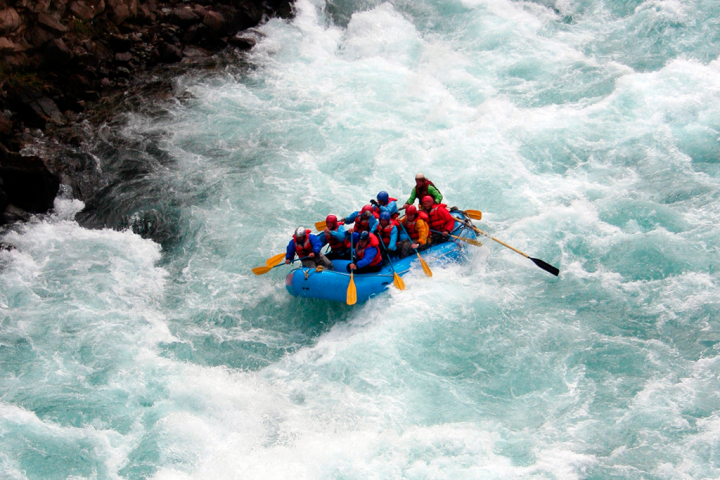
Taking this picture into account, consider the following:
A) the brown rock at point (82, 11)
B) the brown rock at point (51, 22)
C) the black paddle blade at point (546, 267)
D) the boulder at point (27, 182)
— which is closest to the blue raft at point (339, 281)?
the black paddle blade at point (546, 267)

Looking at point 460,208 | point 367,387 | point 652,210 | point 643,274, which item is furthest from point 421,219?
point 652,210

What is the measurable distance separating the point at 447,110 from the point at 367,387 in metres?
6.83

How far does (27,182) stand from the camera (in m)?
10.2

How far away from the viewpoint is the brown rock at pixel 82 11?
12.9 meters

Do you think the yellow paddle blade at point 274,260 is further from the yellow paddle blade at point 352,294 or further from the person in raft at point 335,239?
the yellow paddle blade at point 352,294

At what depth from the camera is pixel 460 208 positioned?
10.4m

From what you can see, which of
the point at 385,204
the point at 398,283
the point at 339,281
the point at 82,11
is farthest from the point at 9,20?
the point at 398,283

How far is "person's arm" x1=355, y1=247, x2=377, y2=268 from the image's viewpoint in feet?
27.2

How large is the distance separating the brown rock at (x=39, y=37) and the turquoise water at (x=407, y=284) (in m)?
2.24

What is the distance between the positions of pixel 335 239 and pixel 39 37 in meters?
7.93

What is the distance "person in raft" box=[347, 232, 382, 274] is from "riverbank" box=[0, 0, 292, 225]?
5.53 meters

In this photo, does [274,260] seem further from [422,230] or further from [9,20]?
[9,20]

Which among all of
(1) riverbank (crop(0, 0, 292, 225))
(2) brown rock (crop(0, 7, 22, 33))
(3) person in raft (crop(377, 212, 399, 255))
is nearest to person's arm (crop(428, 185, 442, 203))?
(3) person in raft (crop(377, 212, 399, 255))

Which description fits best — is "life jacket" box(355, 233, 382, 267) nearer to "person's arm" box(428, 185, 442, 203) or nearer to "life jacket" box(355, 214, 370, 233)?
"life jacket" box(355, 214, 370, 233)
